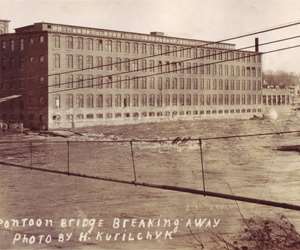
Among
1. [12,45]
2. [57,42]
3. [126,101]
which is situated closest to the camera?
[57,42]

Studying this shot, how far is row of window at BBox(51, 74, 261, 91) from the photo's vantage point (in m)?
55.4

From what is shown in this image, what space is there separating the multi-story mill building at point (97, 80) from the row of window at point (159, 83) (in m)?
0.11

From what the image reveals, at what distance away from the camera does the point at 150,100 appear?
62.5 meters

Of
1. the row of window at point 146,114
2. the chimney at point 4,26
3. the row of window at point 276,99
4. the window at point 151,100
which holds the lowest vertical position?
the row of window at point 146,114

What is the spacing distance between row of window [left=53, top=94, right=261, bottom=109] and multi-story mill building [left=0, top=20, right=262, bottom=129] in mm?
106

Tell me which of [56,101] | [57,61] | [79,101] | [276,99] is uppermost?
[57,61]

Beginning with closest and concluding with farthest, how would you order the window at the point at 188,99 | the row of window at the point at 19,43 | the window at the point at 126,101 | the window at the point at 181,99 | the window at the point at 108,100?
the row of window at the point at 19,43 < the window at the point at 108,100 < the window at the point at 126,101 < the window at the point at 181,99 < the window at the point at 188,99

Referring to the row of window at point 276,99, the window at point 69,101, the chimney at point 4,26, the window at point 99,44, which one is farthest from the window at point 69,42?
the row of window at point 276,99

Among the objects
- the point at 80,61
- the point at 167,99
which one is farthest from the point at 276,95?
the point at 80,61

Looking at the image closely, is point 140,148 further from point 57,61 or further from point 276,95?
point 276,95

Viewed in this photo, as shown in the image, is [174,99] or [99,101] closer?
[99,101]

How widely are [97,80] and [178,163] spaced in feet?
96.6

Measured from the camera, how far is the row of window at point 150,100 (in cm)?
5486

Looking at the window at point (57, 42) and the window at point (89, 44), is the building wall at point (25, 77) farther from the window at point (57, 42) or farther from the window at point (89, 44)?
the window at point (89, 44)
